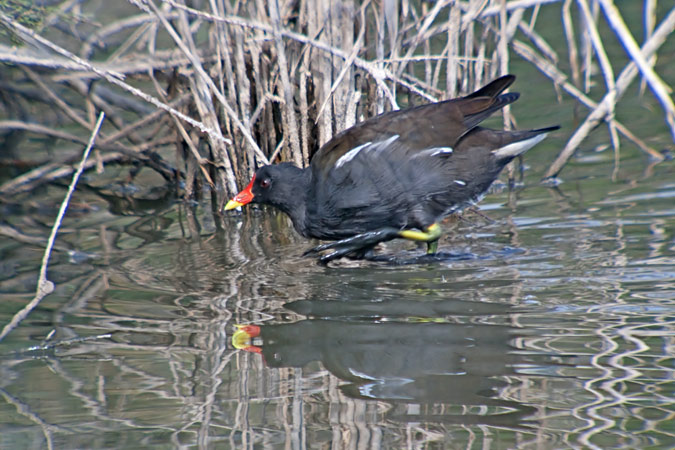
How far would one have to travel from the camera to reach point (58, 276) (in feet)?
12.1

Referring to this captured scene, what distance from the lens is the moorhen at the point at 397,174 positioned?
3564mm

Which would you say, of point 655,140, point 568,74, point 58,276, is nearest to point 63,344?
point 58,276

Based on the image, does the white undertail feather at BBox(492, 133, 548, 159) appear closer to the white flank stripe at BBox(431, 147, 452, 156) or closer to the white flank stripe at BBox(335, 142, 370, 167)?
the white flank stripe at BBox(431, 147, 452, 156)

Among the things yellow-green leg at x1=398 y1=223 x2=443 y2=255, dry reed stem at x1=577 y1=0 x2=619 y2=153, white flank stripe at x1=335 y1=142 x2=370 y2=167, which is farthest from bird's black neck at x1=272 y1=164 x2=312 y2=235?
dry reed stem at x1=577 y1=0 x2=619 y2=153

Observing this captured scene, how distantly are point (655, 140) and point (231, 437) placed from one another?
162 inches

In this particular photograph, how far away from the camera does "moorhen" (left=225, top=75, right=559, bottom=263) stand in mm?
3564

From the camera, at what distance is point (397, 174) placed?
11.8 feet

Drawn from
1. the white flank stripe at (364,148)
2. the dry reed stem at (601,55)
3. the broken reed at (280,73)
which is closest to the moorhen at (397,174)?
the white flank stripe at (364,148)

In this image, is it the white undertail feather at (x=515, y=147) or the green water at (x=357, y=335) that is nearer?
the green water at (x=357, y=335)

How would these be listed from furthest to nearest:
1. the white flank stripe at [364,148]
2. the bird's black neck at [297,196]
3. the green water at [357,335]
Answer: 1. the bird's black neck at [297,196]
2. the white flank stripe at [364,148]
3. the green water at [357,335]

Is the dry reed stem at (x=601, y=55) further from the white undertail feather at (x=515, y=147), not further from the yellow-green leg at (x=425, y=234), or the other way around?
the yellow-green leg at (x=425, y=234)

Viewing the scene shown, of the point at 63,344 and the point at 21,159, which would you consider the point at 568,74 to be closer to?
the point at 21,159

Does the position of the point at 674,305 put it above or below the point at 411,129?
below

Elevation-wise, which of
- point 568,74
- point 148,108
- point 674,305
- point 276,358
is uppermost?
point 568,74
